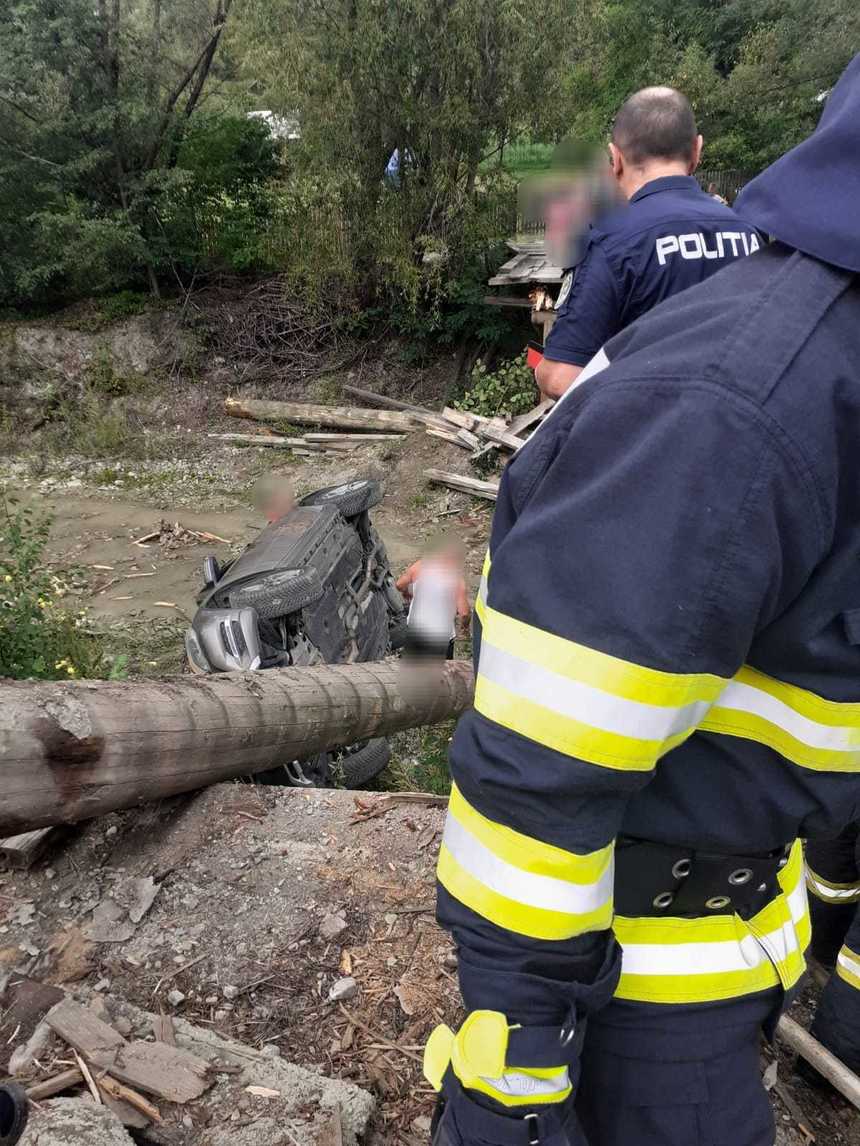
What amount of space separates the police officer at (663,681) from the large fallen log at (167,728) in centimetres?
156

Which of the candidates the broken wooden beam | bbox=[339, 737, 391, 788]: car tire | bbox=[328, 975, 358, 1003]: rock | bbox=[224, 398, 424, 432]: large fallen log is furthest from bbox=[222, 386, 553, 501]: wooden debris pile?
the broken wooden beam

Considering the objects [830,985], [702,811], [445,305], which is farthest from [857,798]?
[445,305]

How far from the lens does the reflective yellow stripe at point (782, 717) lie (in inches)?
37.6

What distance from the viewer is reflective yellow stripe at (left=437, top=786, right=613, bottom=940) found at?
0.89 meters

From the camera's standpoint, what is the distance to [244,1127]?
166cm

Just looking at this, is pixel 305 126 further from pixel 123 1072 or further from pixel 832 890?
pixel 123 1072

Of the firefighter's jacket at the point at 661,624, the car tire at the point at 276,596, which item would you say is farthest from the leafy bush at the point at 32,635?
the firefighter's jacket at the point at 661,624

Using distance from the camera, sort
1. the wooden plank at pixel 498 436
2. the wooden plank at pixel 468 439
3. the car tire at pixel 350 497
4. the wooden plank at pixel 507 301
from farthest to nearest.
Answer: the wooden plank at pixel 507 301 < the wooden plank at pixel 468 439 < the wooden plank at pixel 498 436 < the car tire at pixel 350 497

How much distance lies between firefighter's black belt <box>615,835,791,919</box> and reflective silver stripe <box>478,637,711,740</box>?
0.29m

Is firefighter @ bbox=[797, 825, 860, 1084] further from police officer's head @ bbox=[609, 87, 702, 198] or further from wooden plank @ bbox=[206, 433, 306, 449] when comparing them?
wooden plank @ bbox=[206, 433, 306, 449]

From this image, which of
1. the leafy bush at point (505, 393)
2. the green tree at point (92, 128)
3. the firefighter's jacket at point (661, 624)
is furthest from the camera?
the green tree at point (92, 128)

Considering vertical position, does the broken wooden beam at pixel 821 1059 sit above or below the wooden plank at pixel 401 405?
above

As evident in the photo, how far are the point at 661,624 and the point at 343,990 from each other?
175 centimetres

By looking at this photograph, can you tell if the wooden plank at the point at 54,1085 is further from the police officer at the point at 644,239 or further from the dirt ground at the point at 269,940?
the police officer at the point at 644,239
